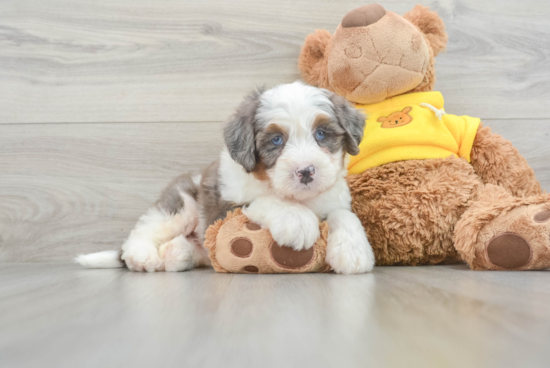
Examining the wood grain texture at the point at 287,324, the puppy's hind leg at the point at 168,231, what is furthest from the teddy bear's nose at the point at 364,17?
the wood grain texture at the point at 287,324

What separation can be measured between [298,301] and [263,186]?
761 mm

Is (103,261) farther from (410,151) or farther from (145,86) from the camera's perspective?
(410,151)

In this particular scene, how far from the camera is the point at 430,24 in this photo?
6.62ft

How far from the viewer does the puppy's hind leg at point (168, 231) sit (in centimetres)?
186

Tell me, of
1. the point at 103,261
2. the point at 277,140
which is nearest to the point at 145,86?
the point at 103,261

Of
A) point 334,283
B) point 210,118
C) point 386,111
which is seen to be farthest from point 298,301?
point 210,118

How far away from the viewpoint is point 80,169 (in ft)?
7.94

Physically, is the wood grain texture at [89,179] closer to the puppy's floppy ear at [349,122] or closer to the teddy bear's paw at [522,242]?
the puppy's floppy ear at [349,122]

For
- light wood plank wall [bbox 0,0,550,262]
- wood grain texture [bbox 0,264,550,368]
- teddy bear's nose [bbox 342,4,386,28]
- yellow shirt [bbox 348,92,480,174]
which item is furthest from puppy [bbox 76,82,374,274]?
light wood plank wall [bbox 0,0,550,262]

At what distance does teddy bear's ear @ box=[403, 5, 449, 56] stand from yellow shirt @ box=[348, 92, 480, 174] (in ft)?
0.86

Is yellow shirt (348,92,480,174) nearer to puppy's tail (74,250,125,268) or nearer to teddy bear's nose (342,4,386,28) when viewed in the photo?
teddy bear's nose (342,4,386,28)

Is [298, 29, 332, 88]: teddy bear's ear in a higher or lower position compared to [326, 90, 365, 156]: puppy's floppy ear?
higher

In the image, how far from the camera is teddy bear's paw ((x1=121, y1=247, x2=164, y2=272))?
Answer: 1851mm

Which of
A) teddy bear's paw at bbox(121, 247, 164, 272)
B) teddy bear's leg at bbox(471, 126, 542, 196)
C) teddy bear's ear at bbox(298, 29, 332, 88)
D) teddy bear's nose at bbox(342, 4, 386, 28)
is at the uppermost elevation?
teddy bear's nose at bbox(342, 4, 386, 28)
